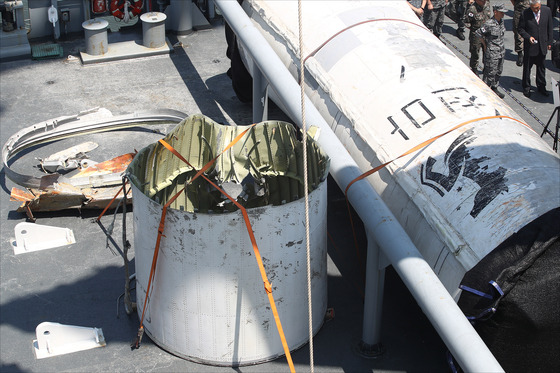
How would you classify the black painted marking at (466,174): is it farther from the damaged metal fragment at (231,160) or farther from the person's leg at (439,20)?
the person's leg at (439,20)

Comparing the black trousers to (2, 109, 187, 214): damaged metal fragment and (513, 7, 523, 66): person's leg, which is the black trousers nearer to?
(513, 7, 523, 66): person's leg

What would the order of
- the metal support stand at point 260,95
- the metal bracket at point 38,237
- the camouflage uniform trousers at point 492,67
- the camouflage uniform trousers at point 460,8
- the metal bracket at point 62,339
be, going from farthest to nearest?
the camouflage uniform trousers at point 460,8, the camouflage uniform trousers at point 492,67, the metal support stand at point 260,95, the metal bracket at point 38,237, the metal bracket at point 62,339

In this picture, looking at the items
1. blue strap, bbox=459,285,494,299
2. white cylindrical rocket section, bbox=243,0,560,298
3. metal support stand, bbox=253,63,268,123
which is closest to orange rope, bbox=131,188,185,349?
white cylindrical rocket section, bbox=243,0,560,298

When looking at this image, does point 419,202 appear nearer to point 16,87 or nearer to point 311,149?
point 311,149

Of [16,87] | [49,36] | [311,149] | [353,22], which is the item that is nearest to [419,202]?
[311,149]

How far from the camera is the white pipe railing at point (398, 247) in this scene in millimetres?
5539

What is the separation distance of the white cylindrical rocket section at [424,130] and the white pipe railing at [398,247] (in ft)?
1.32

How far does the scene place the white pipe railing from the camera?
18.2 feet

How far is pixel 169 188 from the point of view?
7.86 m

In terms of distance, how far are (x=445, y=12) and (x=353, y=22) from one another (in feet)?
26.7

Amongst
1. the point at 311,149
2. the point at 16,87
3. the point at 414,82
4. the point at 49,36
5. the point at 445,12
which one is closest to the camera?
the point at 311,149

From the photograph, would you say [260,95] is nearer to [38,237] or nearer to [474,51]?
[38,237]

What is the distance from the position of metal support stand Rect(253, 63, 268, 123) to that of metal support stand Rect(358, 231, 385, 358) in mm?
3862

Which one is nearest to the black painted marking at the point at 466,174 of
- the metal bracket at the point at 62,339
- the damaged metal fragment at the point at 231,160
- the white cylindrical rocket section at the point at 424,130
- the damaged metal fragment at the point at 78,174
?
the white cylindrical rocket section at the point at 424,130
